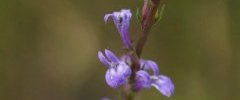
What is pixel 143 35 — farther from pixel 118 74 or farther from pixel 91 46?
pixel 91 46

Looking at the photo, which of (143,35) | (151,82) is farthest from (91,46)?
(143,35)

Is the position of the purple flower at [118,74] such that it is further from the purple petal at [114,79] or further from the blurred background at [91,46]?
the blurred background at [91,46]

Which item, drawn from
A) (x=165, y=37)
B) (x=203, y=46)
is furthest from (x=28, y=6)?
(x=203, y=46)

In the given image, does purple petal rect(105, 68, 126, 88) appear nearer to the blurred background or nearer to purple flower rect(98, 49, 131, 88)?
purple flower rect(98, 49, 131, 88)

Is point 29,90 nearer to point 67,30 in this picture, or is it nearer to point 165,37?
point 67,30

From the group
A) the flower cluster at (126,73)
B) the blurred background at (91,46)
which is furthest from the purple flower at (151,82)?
the blurred background at (91,46)

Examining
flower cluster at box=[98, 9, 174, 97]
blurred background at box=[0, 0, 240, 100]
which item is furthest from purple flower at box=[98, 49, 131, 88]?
blurred background at box=[0, 0, 240, 100]
